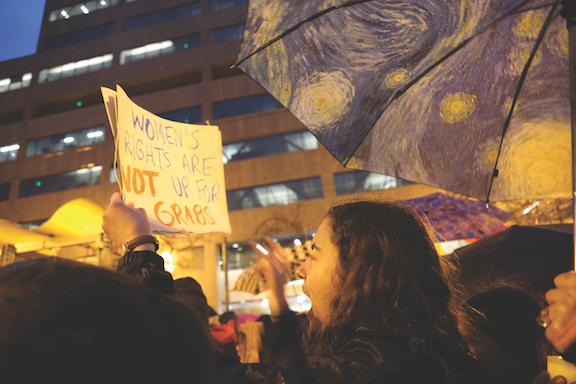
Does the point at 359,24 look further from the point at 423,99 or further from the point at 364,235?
the point at 364,235

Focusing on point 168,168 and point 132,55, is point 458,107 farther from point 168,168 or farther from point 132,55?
point 132,55

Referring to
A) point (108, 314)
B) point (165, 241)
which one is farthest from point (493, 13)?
point (165, 241)

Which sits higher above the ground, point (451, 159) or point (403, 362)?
point (451, 159)

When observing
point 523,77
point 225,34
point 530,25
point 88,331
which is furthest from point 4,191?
point 88,331

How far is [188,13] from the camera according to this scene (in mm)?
25484

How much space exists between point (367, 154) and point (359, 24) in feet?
2.66

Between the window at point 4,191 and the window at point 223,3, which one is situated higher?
the window at point 223,3

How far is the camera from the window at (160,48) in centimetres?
2481

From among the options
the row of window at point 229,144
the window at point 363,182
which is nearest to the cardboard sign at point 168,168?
the window at point 363,182

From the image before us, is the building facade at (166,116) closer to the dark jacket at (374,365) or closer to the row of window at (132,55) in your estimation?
the row of window at (132,55)

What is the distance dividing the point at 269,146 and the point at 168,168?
19104 millimetres

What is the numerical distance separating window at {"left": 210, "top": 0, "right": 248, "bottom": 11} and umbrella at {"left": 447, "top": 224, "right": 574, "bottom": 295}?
24.2 meters

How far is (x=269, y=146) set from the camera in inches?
857

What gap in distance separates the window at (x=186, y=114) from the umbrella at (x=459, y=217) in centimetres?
1838
